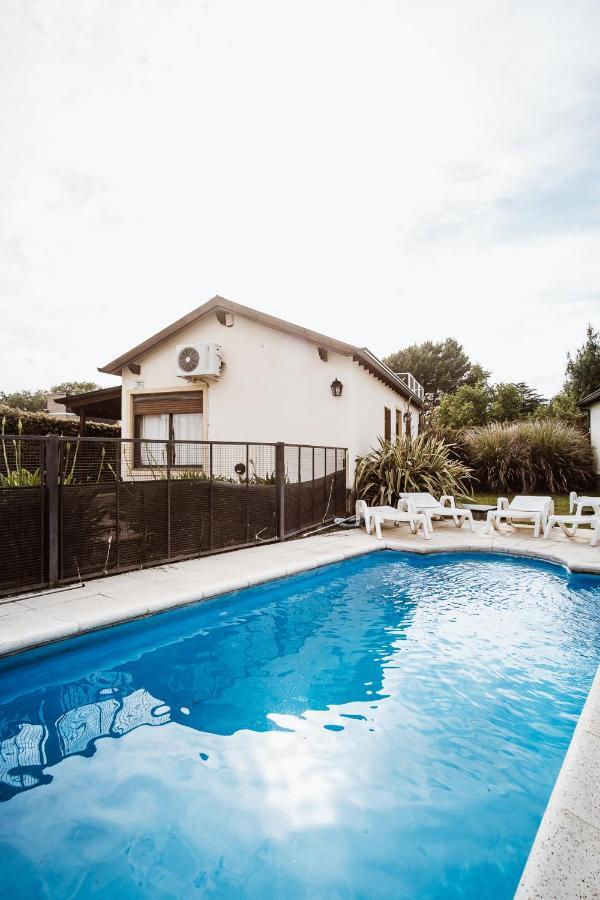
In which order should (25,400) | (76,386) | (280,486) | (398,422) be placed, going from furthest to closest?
1. (76,386)
2. (25,400)
3. (398,422)
4. (280,486)

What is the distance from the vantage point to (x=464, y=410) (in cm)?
2317

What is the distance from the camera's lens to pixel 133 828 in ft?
7.43

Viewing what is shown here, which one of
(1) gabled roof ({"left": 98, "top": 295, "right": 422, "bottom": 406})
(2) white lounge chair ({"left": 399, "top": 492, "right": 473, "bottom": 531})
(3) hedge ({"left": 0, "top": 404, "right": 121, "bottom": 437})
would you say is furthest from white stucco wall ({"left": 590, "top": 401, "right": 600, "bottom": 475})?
(3) hedge ({"left": 0, "top": 404, "right": 121, "bottom": 437})

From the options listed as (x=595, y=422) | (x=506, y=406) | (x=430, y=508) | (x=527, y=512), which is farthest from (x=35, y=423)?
(x=506, y=406)

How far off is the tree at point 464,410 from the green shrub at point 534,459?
24.2 ft

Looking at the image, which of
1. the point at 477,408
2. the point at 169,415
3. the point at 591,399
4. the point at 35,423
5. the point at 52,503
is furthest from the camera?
the point at 477,408

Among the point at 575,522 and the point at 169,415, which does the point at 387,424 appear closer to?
the point at 169,415

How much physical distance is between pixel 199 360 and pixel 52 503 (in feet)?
21.9

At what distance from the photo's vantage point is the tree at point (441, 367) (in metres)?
40.9

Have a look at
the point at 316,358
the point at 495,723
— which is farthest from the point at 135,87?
the point at 495,723

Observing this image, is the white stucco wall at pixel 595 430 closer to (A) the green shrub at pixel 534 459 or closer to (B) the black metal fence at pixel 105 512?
(A) the green shrub at pixel 534 459

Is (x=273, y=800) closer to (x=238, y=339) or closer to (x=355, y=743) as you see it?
(x=355, y=743)

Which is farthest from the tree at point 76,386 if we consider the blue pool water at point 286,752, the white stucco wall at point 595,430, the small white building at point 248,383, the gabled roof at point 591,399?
the blue pool water at point 286,752

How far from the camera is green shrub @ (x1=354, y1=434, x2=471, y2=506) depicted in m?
10.3
